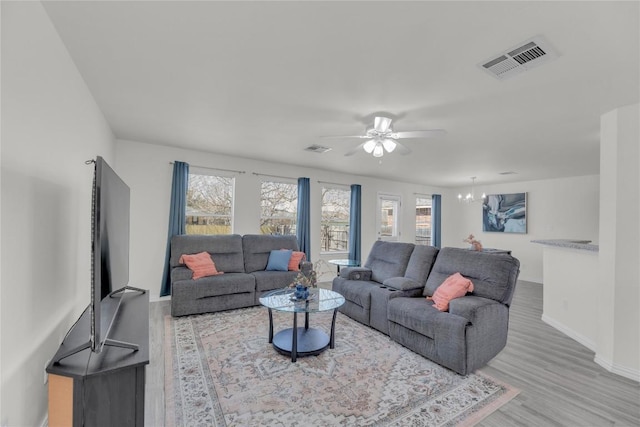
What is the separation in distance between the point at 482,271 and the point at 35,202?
3467 millimetres

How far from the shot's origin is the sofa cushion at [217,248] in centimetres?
420

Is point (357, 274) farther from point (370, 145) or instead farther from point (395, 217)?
point (395, 217)

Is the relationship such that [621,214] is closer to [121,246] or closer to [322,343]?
[322,343]

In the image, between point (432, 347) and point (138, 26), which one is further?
point (432, 347)

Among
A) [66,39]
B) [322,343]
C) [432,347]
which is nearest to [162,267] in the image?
[322,343]

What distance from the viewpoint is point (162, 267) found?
4.51 meters

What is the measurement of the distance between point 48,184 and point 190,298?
7.79 feet

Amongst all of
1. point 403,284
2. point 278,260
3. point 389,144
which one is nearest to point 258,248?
point 278,260

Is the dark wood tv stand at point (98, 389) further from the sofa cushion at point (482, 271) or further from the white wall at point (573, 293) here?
the white wall at point (573, 293)

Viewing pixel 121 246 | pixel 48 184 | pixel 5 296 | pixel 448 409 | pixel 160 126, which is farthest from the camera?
pixel 160 126

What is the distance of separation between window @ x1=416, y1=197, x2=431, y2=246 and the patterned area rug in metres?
5.68

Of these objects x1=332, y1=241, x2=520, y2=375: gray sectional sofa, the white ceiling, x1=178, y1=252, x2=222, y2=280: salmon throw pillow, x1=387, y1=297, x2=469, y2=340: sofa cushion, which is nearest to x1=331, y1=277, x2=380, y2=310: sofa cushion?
x1=332, y1=241, x2=520, y2=375: gray sectional sofa

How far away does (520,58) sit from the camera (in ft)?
6.42

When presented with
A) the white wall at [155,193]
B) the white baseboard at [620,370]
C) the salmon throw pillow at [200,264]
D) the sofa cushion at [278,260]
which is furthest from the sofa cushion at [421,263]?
the white wall at [155,193]
